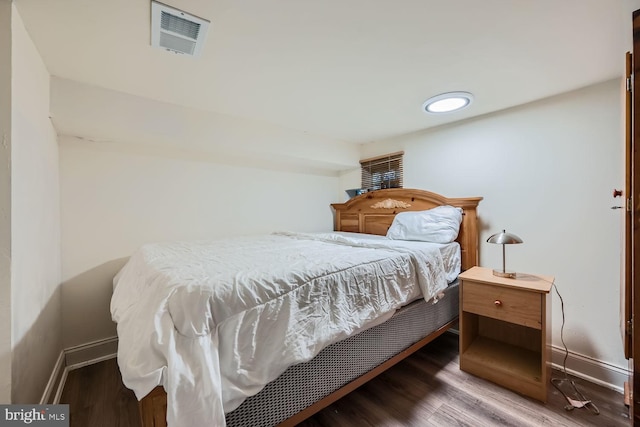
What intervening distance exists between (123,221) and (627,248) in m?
3.26

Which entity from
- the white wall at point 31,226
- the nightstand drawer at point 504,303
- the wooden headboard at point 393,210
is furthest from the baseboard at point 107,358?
the wooden headboard at point 393,210

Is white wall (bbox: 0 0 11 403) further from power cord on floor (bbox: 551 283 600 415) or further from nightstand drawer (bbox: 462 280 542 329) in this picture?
power cord on floor (bbox: 551 283 600 415)

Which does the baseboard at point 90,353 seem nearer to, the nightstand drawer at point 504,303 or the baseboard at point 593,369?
the nightstand drawer at point 504,303

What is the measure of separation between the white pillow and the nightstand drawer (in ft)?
1.64

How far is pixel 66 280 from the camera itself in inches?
80.5

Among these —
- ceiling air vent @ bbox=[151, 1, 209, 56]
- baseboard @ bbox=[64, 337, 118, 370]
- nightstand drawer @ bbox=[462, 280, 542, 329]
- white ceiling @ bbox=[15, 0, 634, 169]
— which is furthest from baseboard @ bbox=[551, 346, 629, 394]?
baseboard @ bbox=[64, 337, 118, 370]

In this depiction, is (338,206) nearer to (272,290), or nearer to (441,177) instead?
(441,177)

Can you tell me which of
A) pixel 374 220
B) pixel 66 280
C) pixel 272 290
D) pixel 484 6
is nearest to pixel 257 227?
pixel 374 220

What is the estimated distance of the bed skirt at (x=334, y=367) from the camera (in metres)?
1.11

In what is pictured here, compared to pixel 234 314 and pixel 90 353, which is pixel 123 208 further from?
pixel 234 314

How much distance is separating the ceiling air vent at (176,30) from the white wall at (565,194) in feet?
7.67

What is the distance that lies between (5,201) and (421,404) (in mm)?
2307

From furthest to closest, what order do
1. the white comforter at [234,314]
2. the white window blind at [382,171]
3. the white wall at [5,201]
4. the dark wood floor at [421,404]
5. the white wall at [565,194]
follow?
the white window blind at [382,171] < the white wall at [565,194] < the dark wood floor at [421,404] < the white wall at [5,201] < the white comforter at [234,314]

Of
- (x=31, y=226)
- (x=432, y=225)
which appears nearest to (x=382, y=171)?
(x=432, y=225)
